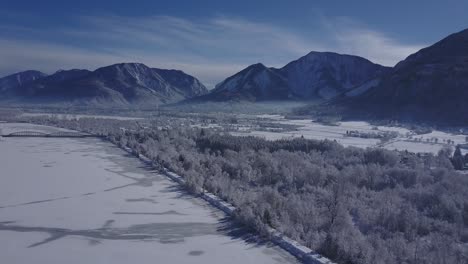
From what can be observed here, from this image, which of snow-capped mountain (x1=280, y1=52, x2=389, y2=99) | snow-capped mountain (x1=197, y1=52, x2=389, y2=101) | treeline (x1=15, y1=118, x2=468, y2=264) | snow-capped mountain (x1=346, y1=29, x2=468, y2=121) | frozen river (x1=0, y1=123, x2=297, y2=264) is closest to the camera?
frozen river (x1=0, y1=123, x2=297, y2=264)

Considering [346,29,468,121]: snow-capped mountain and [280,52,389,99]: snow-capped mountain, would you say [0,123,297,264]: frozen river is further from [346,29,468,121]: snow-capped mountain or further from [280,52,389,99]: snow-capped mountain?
[280,52,389,99]: snow-capped mountain

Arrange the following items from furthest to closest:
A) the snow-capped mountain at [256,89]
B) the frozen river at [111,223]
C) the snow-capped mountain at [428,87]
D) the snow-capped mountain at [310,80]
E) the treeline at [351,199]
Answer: the snow-capped mountain at [256,89], the snow-capped mountain at [310,80], the snow-capped mountain at [428,87], the treeline at [351,199], the frozen river at [111,223]

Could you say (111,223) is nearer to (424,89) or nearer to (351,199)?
(351,199)

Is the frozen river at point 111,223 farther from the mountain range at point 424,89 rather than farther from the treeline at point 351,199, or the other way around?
the mountain range at point 424,89

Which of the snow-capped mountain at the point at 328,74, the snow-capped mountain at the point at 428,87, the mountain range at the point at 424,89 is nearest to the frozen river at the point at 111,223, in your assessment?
the mountain range at the point at 424,89

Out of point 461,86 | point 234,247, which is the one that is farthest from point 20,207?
point 461,86

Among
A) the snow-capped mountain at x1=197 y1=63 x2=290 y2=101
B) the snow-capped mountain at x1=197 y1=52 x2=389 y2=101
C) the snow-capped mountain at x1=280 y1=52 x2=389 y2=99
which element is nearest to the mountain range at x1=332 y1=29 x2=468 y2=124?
the snow-capped mountain at x1=280 y1=52 x2=389 y2=99
